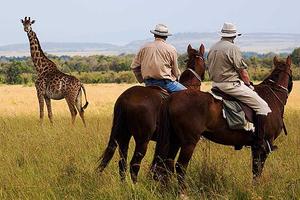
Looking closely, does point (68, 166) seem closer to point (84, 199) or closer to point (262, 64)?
point (84, 199)

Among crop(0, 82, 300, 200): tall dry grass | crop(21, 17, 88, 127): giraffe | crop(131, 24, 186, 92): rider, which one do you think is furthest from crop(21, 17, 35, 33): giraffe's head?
crop(131, 24, 186, 92): rider

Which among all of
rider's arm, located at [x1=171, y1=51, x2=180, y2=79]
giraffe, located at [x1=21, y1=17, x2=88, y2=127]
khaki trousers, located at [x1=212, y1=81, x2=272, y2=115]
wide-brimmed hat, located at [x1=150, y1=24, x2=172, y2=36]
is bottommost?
giraffe, located at [x1=21, y1=17, x2=88, y2=127]

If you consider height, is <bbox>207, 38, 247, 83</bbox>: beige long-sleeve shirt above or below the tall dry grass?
above

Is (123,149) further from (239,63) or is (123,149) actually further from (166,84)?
(239,63)

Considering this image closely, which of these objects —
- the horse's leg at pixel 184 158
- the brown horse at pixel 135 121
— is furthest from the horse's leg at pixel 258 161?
the brown horse at pixel 135 121

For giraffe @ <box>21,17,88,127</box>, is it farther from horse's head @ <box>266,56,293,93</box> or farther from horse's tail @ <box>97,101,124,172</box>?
horse's head @ <box>266,56,293,93</box>

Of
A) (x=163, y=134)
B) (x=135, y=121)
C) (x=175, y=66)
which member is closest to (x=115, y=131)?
(x=135, y=121)

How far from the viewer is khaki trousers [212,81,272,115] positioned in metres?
7.08

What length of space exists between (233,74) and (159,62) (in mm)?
1105

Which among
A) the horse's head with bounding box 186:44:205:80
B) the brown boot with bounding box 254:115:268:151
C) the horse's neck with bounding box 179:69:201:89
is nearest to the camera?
the brown boot with bounding box 254:115:268:151

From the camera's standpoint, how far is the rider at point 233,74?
276 inches

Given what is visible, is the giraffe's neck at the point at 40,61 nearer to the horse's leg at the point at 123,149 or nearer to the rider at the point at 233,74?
the horse's leg at the point at 123,149

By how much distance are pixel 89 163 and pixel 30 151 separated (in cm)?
174

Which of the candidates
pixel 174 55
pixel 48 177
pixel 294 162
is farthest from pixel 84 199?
pixel 294 162
